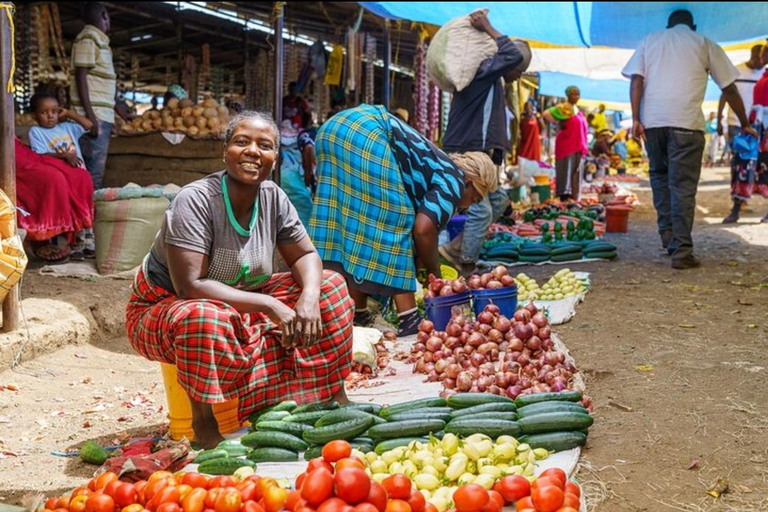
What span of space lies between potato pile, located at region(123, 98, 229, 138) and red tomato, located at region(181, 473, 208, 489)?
17.8 feet

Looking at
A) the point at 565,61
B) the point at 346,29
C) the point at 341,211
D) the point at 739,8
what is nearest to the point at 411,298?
the point at 341,211

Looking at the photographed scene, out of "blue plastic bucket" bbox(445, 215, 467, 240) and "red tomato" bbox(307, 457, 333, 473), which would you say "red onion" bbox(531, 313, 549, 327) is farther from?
"blue plastic bucket" bbox(445, 215, 467, 240)

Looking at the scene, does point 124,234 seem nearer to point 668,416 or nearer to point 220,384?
point 220,384

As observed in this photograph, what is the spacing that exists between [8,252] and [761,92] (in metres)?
8.85

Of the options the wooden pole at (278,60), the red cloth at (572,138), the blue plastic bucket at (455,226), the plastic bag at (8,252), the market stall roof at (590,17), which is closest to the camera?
the plastic bag at (8,252)

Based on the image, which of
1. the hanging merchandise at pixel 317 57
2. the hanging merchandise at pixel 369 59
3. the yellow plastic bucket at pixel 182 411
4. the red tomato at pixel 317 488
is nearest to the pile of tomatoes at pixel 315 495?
the red tomato at pixel 317 488

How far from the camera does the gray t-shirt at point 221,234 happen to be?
3.03 meters

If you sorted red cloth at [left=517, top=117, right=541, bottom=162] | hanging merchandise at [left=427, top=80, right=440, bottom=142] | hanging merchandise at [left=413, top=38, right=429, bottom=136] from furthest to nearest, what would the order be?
red cloth at [left=517, top=117, right=541, bottom=162] < hanging merchandise at [left=427, top=80, right=440, bottom=142] < hanging merchandise at [left=413, top=38, right=429, bottom=136]

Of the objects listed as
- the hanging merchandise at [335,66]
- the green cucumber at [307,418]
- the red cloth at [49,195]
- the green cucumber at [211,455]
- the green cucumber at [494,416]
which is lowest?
the green cucumber at [211,455]

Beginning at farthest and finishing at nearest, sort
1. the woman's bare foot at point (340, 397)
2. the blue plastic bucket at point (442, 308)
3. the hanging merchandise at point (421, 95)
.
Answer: the hanging merchandise at point (421, 95)
the blue plastic bucket at point (442, 308)
the woman's bare foot at point (340, 397)

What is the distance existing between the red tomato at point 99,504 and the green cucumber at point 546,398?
64.4 inches

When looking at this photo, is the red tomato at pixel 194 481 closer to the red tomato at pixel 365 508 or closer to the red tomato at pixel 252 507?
the red tomato at pixel 252 507

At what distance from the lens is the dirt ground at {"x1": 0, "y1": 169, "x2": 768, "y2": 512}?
8.82ft

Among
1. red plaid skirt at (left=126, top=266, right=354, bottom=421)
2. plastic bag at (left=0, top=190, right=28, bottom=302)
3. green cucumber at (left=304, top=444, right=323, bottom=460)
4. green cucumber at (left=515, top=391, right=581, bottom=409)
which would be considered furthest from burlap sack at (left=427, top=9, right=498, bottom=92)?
green cucumber at (left=304, top=444, right=323, bottom=460)
